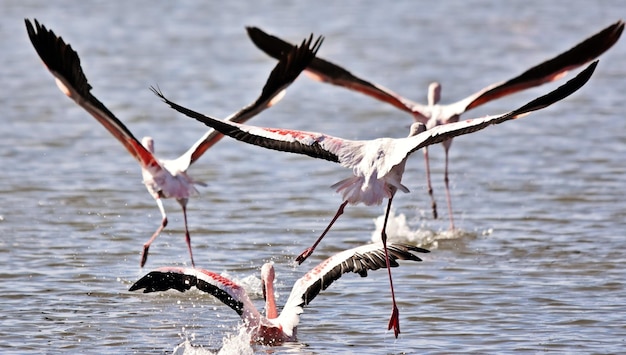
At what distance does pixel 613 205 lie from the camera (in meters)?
13.9

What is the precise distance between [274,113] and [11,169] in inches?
204

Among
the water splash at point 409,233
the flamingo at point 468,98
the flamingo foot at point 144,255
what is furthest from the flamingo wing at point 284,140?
the flamingo at point 468,98

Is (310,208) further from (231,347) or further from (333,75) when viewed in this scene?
(231,347)

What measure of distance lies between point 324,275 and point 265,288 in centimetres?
54

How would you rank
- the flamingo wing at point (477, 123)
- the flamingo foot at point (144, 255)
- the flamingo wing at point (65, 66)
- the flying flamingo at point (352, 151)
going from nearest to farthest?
the flamingo wing at point (477, 123), the flying flamingo at point (352, 151), the flamingo wing at point (65, 66), the flamingo foot at point (144, 255)

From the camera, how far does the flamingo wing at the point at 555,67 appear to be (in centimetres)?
1316

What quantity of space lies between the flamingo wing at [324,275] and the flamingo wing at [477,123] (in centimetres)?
70

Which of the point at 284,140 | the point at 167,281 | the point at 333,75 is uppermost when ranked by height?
the point at 333,75

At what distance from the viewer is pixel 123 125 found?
432 inches

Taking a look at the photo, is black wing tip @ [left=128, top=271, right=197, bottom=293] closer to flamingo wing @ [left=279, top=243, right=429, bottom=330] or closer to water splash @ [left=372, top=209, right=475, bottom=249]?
flamingo wing @ [left=279, top=243, right=429, bottom=330]

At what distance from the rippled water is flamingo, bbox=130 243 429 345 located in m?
0.19

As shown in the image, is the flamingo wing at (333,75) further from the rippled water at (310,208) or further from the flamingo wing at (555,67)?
the rippled water at (310,208)

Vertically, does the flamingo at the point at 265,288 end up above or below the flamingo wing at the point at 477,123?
below

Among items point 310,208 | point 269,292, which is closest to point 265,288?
point 269,292
